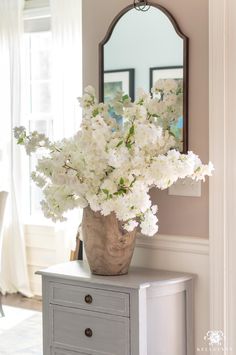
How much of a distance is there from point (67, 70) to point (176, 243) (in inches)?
104

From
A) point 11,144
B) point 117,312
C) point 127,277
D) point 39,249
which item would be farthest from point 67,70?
point 117,312

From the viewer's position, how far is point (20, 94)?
199 inches

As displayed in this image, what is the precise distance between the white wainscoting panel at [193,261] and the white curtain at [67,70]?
2221 millimetres

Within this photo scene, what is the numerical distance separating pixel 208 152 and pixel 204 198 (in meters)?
0.19

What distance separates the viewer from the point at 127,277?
2.34 m

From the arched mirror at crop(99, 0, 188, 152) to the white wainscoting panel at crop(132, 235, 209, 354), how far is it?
0.40 metres

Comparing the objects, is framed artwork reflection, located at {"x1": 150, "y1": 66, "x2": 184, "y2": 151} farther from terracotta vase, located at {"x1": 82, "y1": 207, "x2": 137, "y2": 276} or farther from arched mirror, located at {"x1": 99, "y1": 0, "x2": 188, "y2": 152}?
terracotta vase, located at {"x1": 82, "y1": 207, "x2": 137, "y2": 276}

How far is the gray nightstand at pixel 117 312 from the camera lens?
2.24 m

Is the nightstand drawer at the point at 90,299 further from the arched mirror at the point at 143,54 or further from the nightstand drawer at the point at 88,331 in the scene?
the arched mirror at the point at 143,54

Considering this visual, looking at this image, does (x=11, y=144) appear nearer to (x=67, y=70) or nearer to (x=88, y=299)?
(x=67, y=70)

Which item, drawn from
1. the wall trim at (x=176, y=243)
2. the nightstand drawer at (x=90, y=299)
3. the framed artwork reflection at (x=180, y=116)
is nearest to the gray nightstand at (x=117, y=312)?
the nightstand drawer at (x=90, y=299)

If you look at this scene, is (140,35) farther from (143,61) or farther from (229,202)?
(229,202)

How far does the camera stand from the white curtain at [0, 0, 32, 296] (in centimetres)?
504

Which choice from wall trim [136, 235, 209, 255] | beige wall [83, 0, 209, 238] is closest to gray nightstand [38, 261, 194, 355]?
wall trim [136, 235, 209, 255]
